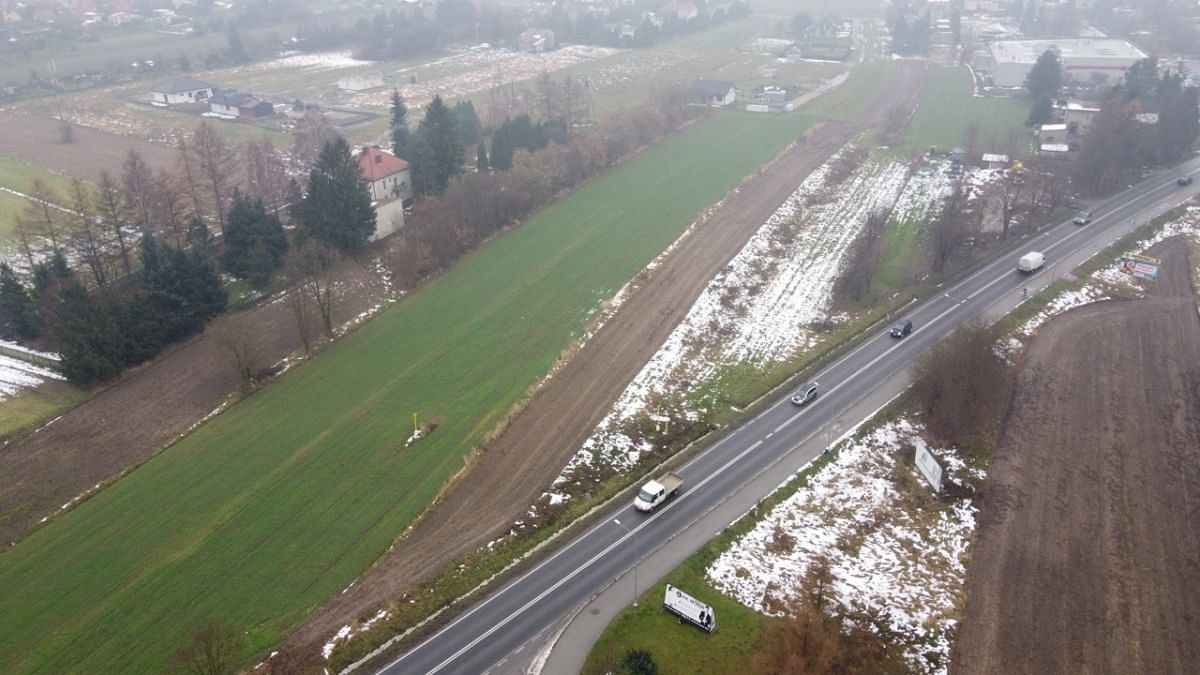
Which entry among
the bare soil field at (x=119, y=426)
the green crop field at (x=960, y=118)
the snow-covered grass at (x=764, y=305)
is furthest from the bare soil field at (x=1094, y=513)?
the green crop field at (x=960, y=118)

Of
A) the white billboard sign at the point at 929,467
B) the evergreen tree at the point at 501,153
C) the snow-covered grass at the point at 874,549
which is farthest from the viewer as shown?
the evergreen tree at the point at 501,153

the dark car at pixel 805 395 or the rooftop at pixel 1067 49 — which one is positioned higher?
the rooftop at pixel 1067 49

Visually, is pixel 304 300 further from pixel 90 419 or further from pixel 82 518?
pixel 82 518

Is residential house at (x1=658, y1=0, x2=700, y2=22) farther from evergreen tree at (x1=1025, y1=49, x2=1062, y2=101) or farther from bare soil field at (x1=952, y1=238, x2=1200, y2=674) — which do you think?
bare soil field at (x1=952, y1=238, x2=1200, y2=674)

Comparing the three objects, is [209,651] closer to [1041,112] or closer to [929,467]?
[929,467]

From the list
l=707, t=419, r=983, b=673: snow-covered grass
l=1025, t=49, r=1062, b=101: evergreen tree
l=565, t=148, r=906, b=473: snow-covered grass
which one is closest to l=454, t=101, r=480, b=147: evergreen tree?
l=565, t=148, r=906, b=473: snow-covered grass

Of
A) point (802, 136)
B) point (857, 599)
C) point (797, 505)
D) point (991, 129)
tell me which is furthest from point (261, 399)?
point (991, 129)

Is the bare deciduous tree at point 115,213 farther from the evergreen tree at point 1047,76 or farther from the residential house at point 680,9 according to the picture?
the residential house at point 680,9
